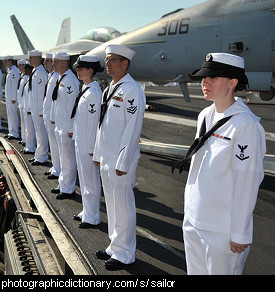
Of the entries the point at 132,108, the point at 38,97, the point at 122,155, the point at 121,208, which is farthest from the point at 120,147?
the point at 38,97

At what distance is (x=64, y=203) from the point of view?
5883 millimetres

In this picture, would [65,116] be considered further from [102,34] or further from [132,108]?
[102,34]

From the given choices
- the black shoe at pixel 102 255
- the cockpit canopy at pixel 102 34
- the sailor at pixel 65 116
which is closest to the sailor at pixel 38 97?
the sailor at pixel 65 116

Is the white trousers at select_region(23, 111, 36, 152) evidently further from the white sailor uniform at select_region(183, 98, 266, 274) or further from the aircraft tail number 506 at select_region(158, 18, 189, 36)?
the white sailor uniform at select_region(183, 98, 266, 274)

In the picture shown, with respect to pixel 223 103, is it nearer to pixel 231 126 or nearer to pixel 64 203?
pixel 231 126

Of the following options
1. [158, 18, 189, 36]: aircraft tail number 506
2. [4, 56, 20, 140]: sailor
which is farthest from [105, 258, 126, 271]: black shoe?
[4, 56, 20, 140]: sailor

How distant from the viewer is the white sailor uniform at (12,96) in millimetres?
10812

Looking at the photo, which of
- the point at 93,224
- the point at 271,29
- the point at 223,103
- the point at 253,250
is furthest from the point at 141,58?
the point at 223,103

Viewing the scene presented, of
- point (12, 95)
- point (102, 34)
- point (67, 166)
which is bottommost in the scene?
point (67, 166)

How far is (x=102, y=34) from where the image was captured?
27.0m

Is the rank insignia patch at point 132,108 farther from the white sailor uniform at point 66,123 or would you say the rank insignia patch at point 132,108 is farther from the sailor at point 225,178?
the white sailor uniform at point 66,123

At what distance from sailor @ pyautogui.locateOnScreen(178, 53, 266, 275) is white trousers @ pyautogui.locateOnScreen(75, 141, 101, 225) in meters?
2.58

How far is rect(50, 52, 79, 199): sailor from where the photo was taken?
19.5 ft

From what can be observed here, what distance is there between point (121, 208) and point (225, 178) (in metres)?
1.80
